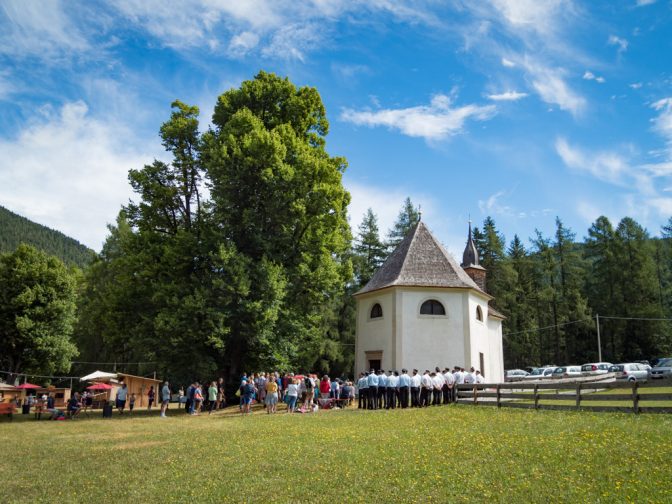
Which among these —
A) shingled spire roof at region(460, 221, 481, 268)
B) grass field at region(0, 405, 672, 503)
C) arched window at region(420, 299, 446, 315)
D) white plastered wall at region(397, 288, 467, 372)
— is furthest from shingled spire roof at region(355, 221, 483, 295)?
grass field at region(0, 405, 672, 503)

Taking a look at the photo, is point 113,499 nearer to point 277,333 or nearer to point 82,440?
point 82,440

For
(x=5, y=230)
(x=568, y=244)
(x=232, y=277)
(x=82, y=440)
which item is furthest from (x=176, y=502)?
(x=5, y=230)

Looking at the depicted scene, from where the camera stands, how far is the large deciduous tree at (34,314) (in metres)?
38.2

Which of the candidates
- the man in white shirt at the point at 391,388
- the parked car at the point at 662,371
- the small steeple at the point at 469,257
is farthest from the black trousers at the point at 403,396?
the parked car at the point at 662,371

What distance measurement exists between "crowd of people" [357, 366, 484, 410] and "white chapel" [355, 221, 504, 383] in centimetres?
450

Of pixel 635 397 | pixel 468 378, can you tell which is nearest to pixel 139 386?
pixel 468 378

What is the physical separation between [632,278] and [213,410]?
155 feet

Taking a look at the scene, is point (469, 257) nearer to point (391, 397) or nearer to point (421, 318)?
point (421, 318)

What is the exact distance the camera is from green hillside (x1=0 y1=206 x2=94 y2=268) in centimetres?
12319

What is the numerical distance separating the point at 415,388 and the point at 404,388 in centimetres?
49

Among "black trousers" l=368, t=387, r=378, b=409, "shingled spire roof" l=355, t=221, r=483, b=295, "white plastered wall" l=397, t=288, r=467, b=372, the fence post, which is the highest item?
"shingled spire roof" l=355, t=221, r=483, b=295

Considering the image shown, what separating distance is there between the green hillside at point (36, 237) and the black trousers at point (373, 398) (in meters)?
113

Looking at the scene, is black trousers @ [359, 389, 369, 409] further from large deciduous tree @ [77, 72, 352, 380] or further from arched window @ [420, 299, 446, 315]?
arched window @ [420, 299, 446, 315]

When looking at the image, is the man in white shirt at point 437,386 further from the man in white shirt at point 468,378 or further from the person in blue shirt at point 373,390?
the person in blue shirt at point 373,390
